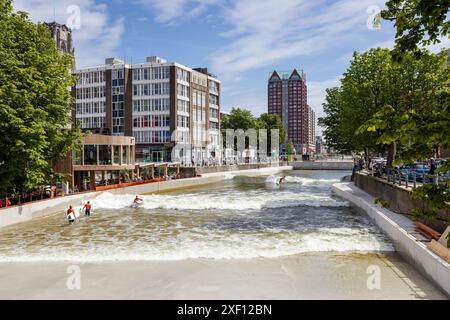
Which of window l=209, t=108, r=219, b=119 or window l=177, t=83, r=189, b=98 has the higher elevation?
window l=177, t=83, r=189, b=98

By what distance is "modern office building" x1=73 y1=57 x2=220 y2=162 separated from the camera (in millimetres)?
83919

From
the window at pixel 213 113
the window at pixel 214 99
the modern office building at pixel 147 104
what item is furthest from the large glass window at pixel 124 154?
the window at pixel 214 99

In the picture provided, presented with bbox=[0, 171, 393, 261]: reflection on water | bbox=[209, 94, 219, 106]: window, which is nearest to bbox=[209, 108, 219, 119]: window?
bbox=[209, 94, 219, 106]: window

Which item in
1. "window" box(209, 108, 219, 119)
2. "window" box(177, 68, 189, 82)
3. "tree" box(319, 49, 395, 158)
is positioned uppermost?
"window" box(177, 68, 189, 82)

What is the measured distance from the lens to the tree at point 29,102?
27.4 m

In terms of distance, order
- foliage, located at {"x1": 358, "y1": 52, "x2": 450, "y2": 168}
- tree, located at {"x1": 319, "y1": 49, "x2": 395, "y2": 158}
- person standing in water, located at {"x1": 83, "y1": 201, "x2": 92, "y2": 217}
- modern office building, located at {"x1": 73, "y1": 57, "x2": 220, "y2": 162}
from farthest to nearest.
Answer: modern office building, located at {"x1": 73, "y1": 57, "x2": 220, "y2": 162}, tree, located at {"x1": 319, "y1": 49, "x2": 395, "y2": 158}, person standing in water, located at {"x1": 83, "y1": 201, "x2": 92, "y2": 217}, foliage, located at {"x1": 358, "y1": 52, "x2": 450, "y2": 168}

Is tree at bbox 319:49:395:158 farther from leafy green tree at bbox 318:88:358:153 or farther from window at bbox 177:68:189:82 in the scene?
window at bbox 177:68:189:82

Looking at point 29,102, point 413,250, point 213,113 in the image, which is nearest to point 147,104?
point 213,113

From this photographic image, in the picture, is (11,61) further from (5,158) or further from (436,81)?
(436,81)

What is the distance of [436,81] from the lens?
111ft

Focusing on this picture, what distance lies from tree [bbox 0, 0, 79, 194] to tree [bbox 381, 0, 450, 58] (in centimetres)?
2560

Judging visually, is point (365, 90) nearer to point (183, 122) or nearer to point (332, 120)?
point (332, 120)
